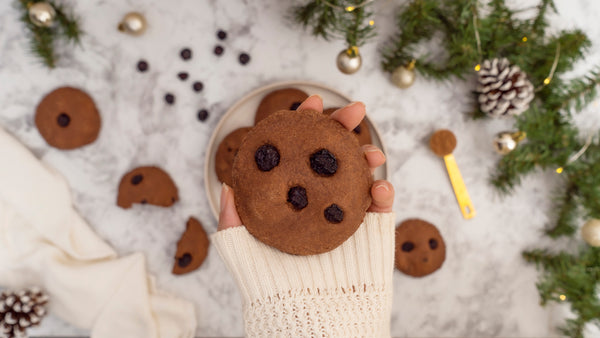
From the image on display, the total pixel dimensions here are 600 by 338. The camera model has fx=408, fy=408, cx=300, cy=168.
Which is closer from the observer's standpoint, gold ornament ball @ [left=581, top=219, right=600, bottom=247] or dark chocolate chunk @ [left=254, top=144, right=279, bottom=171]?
dark chocolate chunk @ [left=254, top=144, right=279, bottom=171]

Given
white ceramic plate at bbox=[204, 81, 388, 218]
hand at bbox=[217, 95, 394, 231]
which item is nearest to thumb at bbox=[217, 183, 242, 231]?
hand at bbox=[217, 95, 394, 231]

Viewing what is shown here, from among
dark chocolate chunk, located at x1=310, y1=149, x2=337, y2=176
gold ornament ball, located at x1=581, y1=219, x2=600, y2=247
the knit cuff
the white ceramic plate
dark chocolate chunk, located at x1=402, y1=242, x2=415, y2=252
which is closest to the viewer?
dark chocolate chunk, located at x1=310, y1=149, x2=337, y2=176

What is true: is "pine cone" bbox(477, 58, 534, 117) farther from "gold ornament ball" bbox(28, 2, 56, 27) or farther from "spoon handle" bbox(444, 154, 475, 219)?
"gold ornament ball" bbox(28, 2, 56, 27)

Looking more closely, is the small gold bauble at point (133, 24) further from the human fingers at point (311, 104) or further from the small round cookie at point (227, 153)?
the human fingers at point (311, 104)

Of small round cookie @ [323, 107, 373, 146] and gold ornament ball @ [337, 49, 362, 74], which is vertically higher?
gold ornament ball @ [337, 49, 362, 74]

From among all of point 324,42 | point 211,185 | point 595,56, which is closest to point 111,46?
point 211,185

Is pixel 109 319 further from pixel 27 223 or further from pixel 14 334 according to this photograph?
pixel 27 223

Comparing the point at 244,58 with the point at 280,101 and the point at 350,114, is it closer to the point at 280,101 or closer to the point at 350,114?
the point at 280,101
